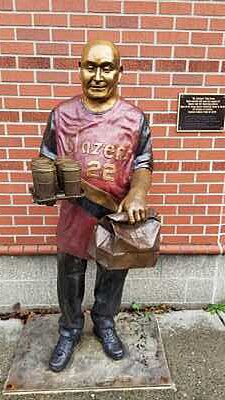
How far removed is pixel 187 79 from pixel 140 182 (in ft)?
3.35

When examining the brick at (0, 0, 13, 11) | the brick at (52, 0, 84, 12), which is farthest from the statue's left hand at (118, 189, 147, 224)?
the brick at (0, 0, 13, 11)

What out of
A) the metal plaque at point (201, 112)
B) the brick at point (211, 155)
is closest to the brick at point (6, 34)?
the metal plaque at point (201, 112)

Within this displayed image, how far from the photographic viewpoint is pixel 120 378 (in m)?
2.57

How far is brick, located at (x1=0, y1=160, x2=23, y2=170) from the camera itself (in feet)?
9.86

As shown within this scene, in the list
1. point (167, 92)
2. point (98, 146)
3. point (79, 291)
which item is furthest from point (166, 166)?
point (79, 291)

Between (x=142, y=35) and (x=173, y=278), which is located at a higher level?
(x=142, y=35)

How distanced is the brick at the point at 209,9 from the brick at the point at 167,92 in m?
0.49

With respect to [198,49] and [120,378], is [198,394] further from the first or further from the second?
[198,49]

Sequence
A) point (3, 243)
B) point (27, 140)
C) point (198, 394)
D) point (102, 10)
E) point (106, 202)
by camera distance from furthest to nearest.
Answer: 1. point (3, 243)
2. point (27, 140)
3. point (102, 10)
4. point (198, 394)
5. point (106, 202)

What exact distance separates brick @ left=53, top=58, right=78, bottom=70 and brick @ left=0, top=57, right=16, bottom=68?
0.26 metres

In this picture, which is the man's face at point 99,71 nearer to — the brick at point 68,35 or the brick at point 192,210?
the brick at point 68,35

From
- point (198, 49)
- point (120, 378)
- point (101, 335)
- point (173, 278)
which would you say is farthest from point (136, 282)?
point (198, 49)

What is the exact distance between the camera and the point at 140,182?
2260mm

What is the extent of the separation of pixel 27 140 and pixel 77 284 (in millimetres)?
1038
